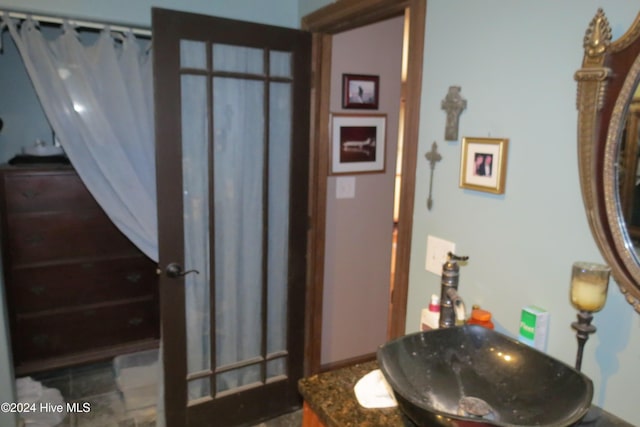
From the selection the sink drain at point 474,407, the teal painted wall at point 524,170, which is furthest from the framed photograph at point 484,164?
the sink drain at point 474,407

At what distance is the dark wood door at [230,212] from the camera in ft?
6.97

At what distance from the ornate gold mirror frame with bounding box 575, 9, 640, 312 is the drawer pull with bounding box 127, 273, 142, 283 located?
2.81 m

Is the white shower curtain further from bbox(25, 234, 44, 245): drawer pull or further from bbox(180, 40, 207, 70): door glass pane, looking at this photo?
bbox(180, 40, 207, 70): door glass pane

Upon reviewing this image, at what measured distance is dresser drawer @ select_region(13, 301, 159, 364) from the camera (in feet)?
9.42

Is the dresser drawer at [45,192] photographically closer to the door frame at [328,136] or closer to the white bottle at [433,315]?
the door frame at [328,136]

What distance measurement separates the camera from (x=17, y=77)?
3.07m

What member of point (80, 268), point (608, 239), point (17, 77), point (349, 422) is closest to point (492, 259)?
point (608, 239)

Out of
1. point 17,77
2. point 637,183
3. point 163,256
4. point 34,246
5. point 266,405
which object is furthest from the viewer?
point 17,77

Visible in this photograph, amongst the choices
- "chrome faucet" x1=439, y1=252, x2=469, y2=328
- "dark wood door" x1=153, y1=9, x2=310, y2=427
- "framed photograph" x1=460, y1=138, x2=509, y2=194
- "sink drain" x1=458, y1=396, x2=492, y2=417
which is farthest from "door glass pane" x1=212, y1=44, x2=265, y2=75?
"sink drain" x1=458, y1=396, x2=492, y2=417

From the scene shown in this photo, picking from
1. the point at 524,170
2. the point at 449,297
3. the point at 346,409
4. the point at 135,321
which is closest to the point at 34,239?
the point at 135,321

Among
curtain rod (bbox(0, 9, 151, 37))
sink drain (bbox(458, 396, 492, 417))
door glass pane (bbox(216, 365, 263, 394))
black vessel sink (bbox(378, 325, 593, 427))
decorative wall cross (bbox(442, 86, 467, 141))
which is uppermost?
curtain rod (bbox(0, 9, 151, 37))

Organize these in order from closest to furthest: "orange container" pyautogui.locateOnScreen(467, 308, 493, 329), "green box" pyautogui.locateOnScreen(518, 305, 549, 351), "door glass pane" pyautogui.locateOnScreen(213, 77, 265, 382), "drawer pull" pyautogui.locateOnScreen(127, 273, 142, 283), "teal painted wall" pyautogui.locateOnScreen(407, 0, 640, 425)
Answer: "teal painted wall" pyautogui.locateOnScreen(407, 0, 640, 425) → "green box" pyautogui.locateOnScreen(518, 305, 549, 351) → "orange container" pyautogui.locateOnScreen(467, 308, 493, 329) → "door glass pane" pyautogui.locateOnScreen(213, 77, 265, 382) → "drawer pull" pyautogui.locateOnScreen(127, 273, 142, 283)

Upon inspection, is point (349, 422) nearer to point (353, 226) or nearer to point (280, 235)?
point (280, 235)

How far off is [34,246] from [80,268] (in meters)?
0.30
